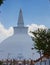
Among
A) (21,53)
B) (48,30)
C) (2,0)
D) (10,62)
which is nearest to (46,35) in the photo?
→ (48,30)

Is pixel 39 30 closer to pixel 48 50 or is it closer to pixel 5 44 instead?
pixel 48 50

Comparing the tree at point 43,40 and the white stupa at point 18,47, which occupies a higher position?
the white stupa at point 18,47

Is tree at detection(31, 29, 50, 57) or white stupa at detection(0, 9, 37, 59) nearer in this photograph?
tree at detection(31, 29, 50, 57)

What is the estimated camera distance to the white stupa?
321 ft

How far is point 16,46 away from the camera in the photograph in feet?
325

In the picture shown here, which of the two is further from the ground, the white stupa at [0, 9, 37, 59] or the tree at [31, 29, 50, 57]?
the white stupa at [0, 9, 37, 59]

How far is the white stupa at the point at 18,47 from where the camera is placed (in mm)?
97750

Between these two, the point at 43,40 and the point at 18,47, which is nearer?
the point at 43,40

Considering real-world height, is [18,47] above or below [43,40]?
above

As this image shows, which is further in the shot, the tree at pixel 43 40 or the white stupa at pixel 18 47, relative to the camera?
the white stupa at pixel 18 47

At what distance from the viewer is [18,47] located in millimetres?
98500

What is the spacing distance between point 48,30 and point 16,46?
254ft

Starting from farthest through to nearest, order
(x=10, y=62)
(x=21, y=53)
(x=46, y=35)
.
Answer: (x=21, y=53), (x=10, y=62), (x=46, y=35)

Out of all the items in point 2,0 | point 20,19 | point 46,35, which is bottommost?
point 2,0
